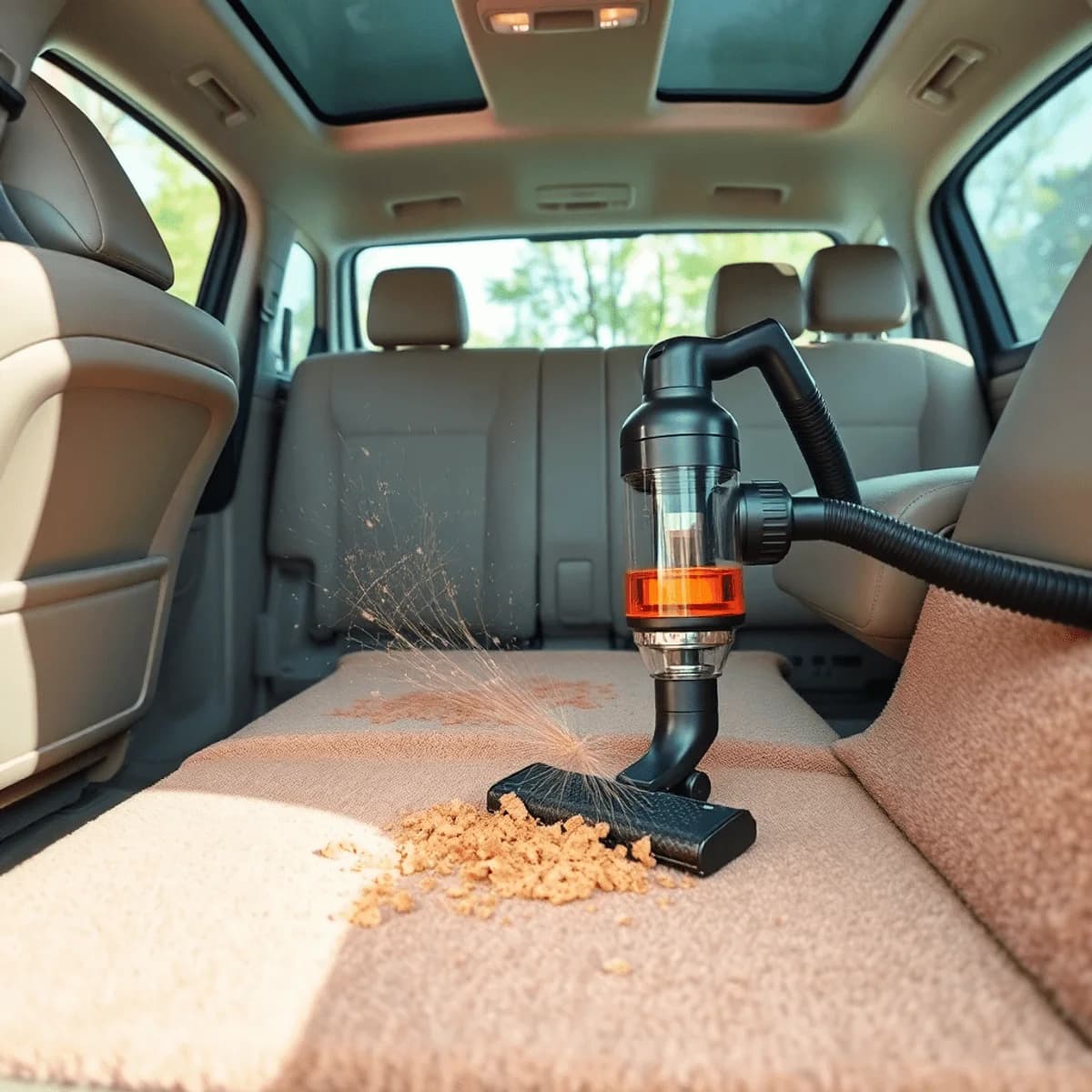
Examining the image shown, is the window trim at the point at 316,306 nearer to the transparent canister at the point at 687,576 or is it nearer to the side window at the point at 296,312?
the side window at the point at 296,312

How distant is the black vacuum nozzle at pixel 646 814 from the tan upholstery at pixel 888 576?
45cm

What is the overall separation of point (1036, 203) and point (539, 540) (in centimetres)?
172

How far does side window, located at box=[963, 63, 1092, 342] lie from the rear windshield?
51cm

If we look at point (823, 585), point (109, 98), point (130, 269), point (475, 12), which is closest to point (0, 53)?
point (130, 269)

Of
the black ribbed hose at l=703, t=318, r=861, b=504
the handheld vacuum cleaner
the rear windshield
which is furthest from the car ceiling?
the handheld vacuum cleaner

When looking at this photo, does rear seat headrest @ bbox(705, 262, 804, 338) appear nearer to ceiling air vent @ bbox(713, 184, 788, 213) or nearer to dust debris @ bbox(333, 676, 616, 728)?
ceiling air vent @ bbox(713, 184, 788, 213)

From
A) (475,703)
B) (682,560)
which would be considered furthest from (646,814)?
(475,703)

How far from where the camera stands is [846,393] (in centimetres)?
254

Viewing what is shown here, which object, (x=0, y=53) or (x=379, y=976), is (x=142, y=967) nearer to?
(x=379, y=976)

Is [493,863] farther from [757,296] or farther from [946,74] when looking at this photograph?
[946,74]

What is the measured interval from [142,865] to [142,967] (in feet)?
0.73

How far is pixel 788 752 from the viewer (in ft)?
4.14

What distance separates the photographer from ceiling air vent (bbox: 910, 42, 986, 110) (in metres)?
2.18

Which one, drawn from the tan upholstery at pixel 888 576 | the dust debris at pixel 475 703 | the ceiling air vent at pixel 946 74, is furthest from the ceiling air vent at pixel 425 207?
the tan upholstery at pixel 888 576
